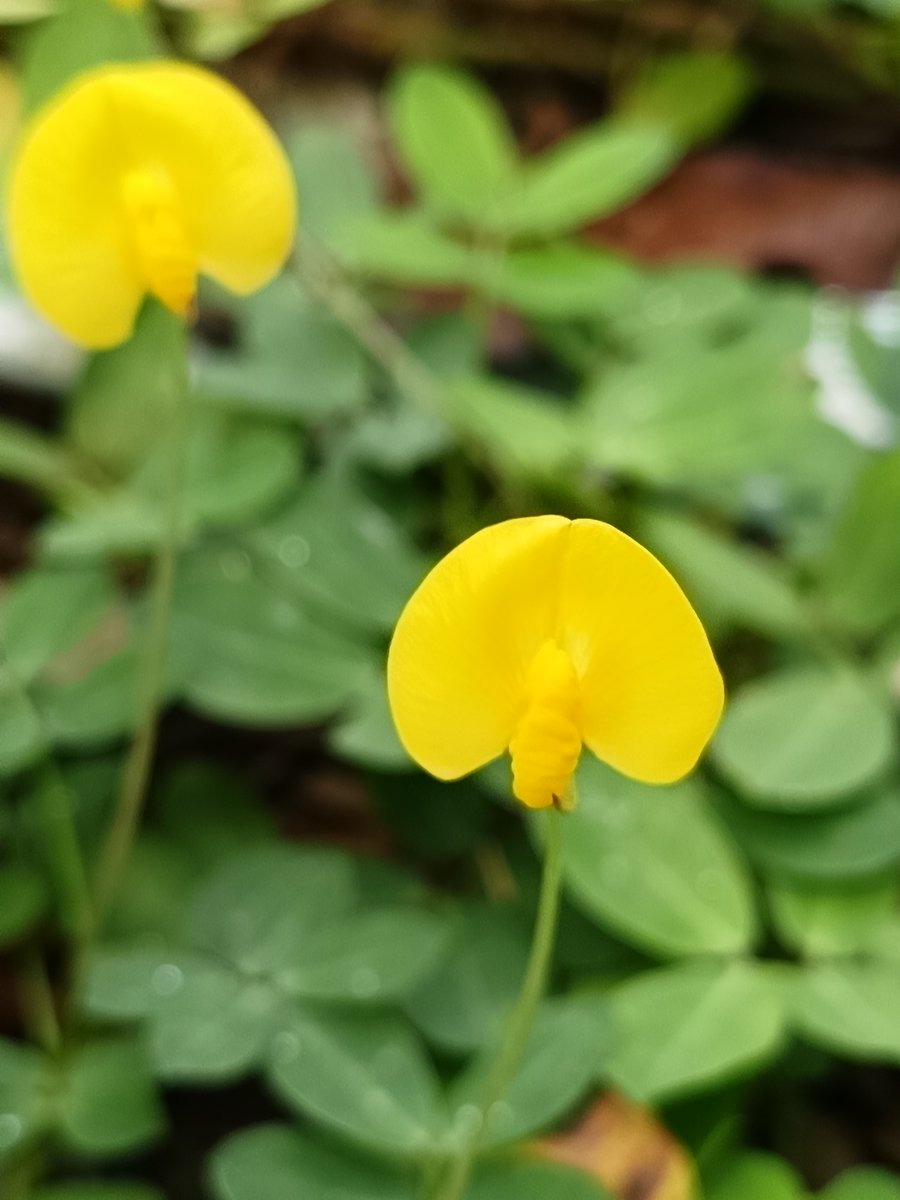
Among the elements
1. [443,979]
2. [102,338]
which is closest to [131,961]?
[443,979]

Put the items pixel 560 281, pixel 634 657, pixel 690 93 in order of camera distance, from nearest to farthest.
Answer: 1. pixel 634 657
2. pixel 560 281
3. pixel 690 93

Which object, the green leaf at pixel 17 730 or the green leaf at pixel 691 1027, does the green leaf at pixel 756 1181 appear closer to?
the green leaf at pixel 691 1027

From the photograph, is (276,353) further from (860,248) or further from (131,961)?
(860,248)

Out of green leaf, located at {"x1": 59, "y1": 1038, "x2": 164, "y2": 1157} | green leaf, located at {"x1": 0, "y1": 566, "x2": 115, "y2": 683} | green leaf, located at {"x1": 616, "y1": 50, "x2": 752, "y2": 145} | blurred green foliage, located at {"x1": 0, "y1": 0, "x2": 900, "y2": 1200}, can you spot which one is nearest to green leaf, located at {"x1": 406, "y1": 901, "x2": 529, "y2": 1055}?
blurred green foliage, located at {"x1": 0, "y1": 0, "x2": 900, "y2": 1200}

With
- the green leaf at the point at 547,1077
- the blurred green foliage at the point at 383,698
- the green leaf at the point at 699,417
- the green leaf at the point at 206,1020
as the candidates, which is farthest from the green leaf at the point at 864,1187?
the green leaf at the point at 699,417

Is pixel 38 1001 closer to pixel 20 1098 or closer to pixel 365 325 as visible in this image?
pixel 20 1098

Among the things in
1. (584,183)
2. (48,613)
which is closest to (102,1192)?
(48,613)
